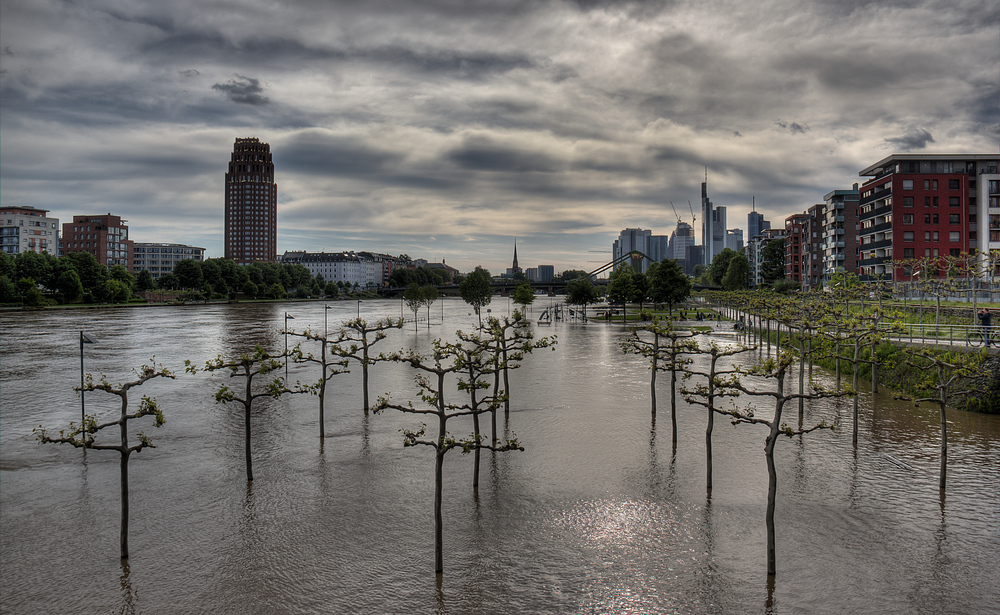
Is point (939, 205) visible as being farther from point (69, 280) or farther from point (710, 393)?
point (69, 280)

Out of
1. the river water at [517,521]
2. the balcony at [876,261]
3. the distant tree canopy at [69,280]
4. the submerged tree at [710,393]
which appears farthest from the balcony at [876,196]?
the distant tree canopy at [69,280]

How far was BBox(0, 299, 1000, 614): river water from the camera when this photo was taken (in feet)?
43.1

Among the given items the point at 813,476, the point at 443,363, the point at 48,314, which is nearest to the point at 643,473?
the point at 813,476

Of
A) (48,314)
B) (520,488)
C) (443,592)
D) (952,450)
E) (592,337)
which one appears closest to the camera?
(443,592)

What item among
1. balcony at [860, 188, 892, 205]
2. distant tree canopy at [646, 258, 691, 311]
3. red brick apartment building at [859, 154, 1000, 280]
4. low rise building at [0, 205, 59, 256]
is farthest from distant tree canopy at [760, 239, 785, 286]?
low rise building at [0, 205, 59, 256]

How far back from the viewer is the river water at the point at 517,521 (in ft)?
43.1

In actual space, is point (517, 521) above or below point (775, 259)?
below

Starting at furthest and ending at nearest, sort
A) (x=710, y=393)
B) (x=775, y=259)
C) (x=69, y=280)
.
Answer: (x=775, y=259), (x=69, y=280), (x=710, y=393)

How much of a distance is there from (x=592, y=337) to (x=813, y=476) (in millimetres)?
51818

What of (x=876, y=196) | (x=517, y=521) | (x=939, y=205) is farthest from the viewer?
(x=876, y=196)

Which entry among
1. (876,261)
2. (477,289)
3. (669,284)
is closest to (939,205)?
(876,261)

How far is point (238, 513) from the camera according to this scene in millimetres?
17312

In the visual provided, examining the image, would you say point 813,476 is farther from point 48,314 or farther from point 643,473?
point 48,314

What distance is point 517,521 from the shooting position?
54.9 ft
